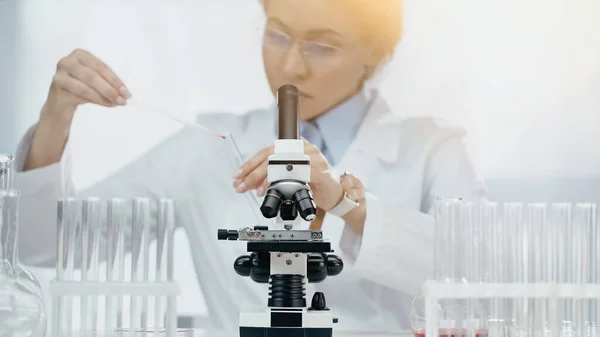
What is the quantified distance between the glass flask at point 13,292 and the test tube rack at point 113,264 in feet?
0.28

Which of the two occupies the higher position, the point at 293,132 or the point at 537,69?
the point at 537,69

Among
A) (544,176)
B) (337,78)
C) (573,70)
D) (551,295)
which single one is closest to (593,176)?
(544,176)

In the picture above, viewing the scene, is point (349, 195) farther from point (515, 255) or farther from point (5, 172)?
point (5, 172)

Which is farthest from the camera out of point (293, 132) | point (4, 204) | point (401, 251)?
point (401, 251)

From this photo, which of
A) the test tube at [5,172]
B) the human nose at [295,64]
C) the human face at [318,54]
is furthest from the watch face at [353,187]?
the test tube at [5,172]

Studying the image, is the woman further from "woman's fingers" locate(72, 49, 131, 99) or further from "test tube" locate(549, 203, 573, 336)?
"test tube" locate(549, 203, 573, 336)

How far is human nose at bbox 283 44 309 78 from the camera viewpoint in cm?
291

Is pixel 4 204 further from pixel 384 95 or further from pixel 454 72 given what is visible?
pixel 454 72

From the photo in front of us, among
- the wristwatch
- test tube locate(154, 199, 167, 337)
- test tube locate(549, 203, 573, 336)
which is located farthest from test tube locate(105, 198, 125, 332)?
test tube locate(549, 203, 573, 336)

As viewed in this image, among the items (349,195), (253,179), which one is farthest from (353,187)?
(253,179)

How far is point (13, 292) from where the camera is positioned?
2.21 meters

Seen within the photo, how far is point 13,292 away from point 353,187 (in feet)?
4.08

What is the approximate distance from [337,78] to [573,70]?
2.86ft

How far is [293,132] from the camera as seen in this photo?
2049 mm
